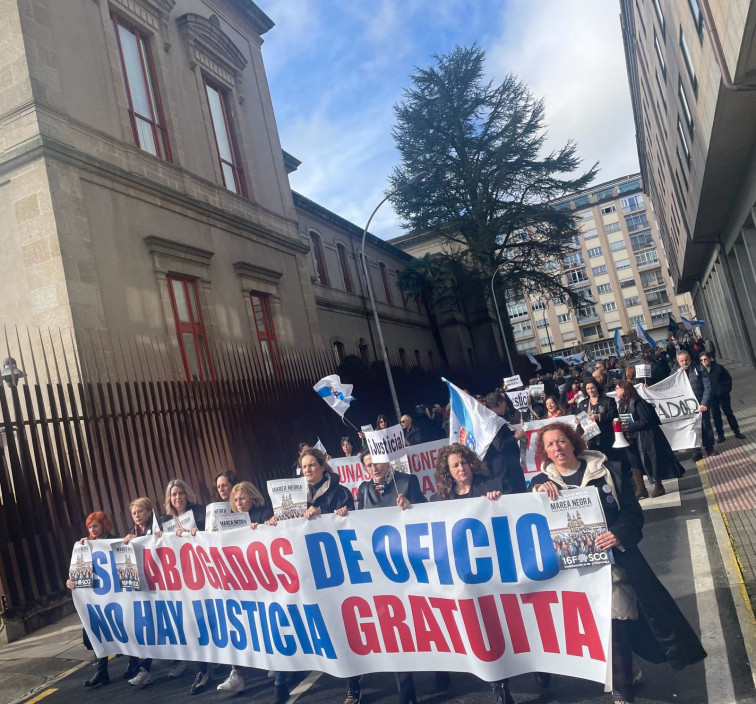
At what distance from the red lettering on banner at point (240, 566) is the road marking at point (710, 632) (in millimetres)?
3117

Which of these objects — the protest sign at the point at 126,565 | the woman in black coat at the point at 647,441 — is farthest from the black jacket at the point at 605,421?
the protest sign at the point at 126,565

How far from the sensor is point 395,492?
541 cm

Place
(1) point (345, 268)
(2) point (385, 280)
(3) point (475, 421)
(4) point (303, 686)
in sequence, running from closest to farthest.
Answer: (4) point (303, 686) < (3) point (475, 421) < (1) point (345, 268) < (2) point (385, 280)

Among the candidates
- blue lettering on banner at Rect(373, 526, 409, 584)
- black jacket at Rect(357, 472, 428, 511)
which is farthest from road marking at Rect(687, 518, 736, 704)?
black jacket at Rect(357, 472, 428, 511)

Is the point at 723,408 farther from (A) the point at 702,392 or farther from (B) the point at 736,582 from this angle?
(B) the point at 736,582

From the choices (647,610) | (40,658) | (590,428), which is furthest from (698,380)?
(40,658)

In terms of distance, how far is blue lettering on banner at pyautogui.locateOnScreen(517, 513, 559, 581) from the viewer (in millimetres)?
3877

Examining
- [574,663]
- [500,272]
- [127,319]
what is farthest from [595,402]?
[500,272]

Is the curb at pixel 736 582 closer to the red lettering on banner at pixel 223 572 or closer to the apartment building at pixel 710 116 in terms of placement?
the red lettering on banner at pixel 223 572

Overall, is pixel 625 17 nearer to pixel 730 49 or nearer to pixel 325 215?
pixel 325 215

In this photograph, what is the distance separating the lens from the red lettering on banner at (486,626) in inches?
158

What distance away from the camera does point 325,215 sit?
33.0 meters

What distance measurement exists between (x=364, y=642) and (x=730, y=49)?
1135cm

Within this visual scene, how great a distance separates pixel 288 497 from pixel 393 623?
2.14 metres
